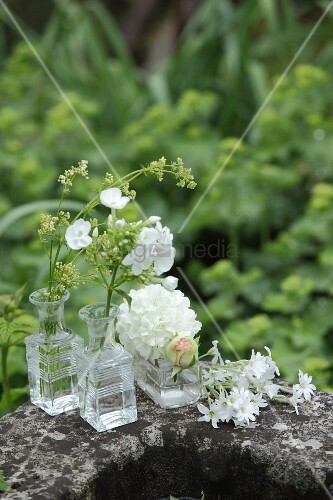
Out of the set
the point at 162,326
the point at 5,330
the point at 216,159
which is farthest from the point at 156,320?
the point at 216,159

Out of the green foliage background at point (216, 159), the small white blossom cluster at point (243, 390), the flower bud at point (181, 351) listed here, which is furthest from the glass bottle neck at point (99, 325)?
the green foliage background at point (216, 159)

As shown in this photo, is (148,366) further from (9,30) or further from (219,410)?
(9,30)

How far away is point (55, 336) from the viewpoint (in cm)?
165

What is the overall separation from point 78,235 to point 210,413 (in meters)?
0.42

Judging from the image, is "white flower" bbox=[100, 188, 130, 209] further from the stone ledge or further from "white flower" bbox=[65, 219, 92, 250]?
the stone ledge

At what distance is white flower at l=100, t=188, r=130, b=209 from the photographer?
4.90 feet

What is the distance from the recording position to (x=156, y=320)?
5.29 feet

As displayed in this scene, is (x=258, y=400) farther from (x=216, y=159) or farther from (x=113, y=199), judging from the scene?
(x=216, y=159)

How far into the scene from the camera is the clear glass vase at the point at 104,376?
1.58m

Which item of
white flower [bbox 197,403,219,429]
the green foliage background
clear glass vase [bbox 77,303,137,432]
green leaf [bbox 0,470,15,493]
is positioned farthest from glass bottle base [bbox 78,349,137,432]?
the green foliage background

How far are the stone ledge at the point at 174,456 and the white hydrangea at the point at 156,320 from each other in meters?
0.14

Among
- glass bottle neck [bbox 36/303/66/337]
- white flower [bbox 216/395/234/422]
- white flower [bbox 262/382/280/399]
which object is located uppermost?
glass bottle neck [bbox 36/303/66/337]

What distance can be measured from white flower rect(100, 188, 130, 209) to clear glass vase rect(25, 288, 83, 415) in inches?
9.0

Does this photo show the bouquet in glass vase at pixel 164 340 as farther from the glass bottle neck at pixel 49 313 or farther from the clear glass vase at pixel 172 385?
the glass bottle neck at pixel 49 313
